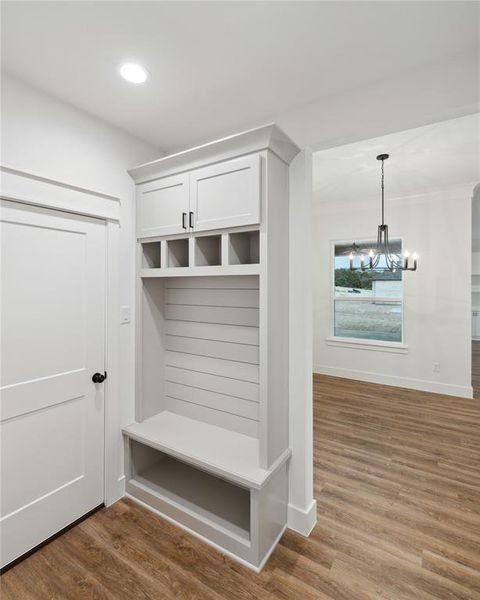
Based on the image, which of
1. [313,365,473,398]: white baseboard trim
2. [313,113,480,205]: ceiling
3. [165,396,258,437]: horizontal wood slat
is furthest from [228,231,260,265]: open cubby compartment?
[313,365,473,398]: white baseboard trim

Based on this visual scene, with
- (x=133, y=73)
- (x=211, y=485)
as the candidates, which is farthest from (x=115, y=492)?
(x=133, y=73)

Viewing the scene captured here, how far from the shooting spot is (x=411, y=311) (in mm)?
4871

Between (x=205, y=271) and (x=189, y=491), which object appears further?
(x=189, y=491)

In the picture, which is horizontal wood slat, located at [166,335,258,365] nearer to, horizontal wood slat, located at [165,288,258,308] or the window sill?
horizontal wood slat, located at [165,288,258,308]

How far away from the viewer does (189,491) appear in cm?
230

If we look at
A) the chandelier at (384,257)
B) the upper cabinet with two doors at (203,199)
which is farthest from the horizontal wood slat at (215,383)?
the chandelier at (384,257)

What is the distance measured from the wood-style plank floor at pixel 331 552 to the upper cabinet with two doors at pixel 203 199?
1997mm

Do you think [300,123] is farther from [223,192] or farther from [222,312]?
[222,312]

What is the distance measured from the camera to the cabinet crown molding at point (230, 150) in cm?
181

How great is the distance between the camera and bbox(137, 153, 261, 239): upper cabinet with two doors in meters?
1.86

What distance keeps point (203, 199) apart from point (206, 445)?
1.65 m

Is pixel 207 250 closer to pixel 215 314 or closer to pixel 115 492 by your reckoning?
pixel 215 314

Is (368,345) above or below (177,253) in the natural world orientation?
below

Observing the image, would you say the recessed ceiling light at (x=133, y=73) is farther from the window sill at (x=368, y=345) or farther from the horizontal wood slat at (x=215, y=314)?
the window sill at (x=368, y=345)
